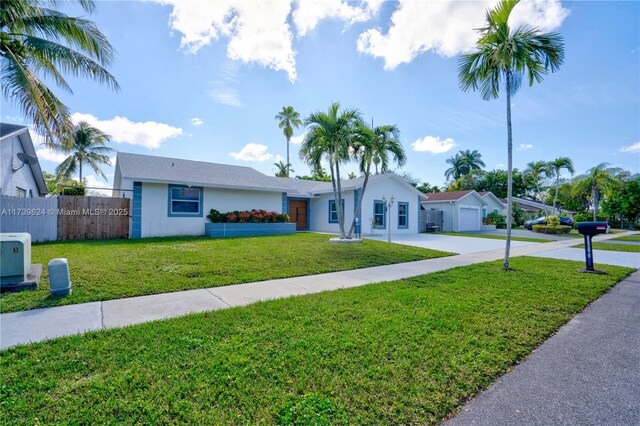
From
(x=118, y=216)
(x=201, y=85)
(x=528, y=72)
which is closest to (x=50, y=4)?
(x=201, y=85)

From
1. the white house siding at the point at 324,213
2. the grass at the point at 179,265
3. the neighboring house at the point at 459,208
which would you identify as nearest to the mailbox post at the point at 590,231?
the grass at the point at 179,265

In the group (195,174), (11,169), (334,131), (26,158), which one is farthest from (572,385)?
(26,158)

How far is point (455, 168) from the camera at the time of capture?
48156 millimetres

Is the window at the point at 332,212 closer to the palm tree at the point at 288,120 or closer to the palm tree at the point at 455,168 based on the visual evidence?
the palm tree at the point at 288,120

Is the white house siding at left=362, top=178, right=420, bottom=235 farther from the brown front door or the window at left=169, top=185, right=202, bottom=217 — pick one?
the window at left=169, top=185, right=202, bottom=217

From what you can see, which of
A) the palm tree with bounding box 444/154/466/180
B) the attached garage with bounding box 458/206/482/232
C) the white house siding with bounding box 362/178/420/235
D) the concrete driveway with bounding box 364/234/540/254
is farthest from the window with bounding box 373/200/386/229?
the palm tree with bounding box 444/154/466/180

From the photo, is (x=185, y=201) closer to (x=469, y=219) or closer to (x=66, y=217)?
(x=66, y=217)

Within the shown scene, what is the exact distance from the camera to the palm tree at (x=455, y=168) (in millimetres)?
47438

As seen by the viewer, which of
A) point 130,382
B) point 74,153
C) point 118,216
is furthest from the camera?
point 74,153

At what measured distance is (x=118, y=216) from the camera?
12.5 m

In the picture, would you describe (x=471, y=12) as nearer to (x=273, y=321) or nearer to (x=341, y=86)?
(x=341, y=86)

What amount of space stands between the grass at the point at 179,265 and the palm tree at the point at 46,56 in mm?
4051

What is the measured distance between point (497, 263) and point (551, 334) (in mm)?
5658

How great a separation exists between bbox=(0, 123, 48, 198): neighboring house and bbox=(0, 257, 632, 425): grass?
11.8 m
